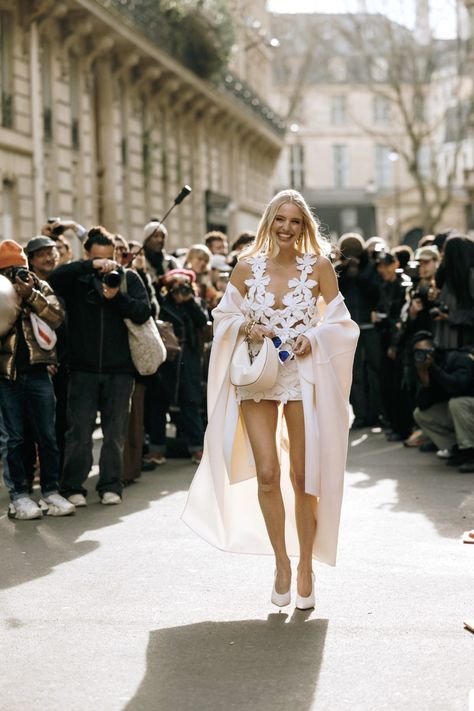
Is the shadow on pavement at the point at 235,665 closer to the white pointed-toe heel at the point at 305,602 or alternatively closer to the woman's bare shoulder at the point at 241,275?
the white pointed-toe heel at the point at 305,602

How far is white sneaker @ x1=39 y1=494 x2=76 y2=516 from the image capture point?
9219mm

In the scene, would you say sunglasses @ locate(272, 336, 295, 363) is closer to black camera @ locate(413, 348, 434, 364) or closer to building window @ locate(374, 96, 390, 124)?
black camera @ locate(413, 348, 434, 364)

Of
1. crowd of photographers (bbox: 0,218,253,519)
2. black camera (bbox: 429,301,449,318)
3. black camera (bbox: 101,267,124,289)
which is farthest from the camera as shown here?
black camera (bbox: 429,301,449,318)

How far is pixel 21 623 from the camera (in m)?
6.24

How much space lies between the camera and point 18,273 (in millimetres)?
9102

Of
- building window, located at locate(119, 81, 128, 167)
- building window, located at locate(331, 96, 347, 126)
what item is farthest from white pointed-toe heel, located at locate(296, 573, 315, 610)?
building window, located at locate(331, 96, 347, 126)

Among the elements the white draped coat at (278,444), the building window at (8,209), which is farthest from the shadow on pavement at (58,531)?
the building window at (8,209)

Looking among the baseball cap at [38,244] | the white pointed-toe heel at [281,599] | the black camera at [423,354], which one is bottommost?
the white pointed-toe heel at [281,599]

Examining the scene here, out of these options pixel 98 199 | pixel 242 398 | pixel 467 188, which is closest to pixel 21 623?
pixel 242 398

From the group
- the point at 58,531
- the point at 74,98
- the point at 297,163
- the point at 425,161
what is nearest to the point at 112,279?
the point at 58,531

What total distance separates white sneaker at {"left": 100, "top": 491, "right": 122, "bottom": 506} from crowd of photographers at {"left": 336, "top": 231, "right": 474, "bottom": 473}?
2.25 metres

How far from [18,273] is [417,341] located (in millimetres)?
3962

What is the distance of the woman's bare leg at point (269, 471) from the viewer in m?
6.47

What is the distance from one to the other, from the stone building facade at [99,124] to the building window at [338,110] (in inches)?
1892
